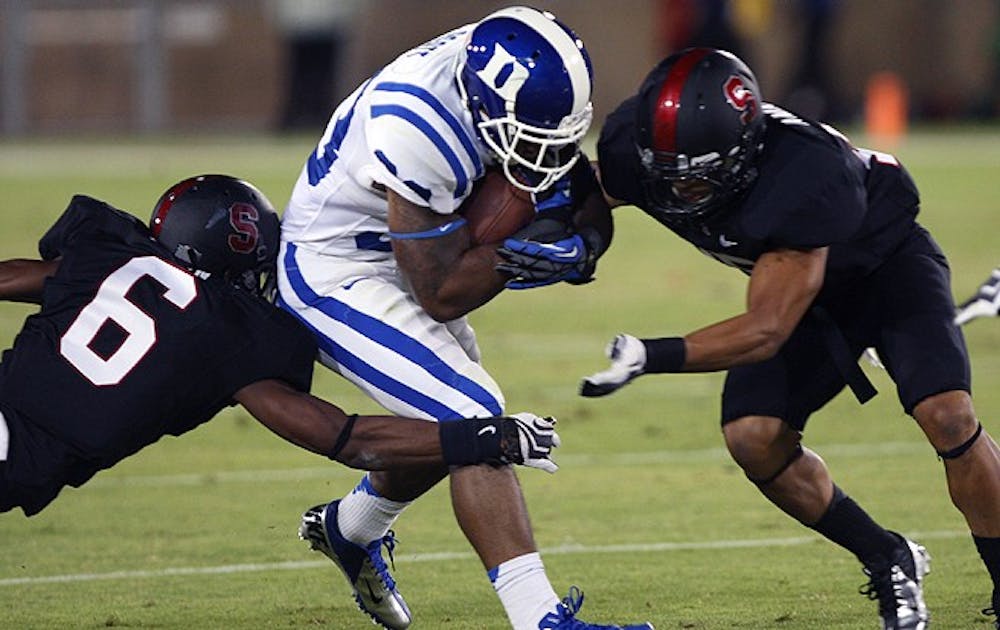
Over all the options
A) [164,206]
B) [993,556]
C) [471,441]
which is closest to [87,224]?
[164,206]

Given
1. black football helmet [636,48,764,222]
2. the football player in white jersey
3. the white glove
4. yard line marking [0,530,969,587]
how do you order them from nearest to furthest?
the white glove, the football player in white jersey, black football helmet [636,48,764,222], yard line marking [0,530,969,587]

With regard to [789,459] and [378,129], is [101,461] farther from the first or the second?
[789,459]

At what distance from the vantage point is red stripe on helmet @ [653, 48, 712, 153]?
15.2 ft

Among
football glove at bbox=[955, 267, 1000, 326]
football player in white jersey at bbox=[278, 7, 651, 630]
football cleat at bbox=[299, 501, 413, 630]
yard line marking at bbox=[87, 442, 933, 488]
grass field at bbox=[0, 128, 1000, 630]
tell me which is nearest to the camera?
football player in white jersey at bbox=[278, 7, 651, 630]

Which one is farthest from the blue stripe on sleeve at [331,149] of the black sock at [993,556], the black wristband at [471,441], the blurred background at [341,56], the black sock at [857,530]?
the blurred background at [341,56]

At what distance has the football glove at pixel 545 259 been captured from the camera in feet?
14.9

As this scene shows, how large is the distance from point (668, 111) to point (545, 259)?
0.48 m

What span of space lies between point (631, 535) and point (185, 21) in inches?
704

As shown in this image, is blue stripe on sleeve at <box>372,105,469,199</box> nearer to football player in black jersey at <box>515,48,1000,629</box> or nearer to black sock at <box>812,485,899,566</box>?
football player in black jersey at <box>515,48,1000,629</box>

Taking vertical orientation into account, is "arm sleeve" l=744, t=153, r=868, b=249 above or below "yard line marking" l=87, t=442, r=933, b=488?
above

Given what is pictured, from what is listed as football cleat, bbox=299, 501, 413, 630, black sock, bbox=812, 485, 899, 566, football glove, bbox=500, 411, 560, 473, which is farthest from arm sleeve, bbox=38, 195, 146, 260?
black sock, bbox=812, 485, 899, 566

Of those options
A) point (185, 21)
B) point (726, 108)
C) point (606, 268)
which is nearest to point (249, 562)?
point (726, 108)

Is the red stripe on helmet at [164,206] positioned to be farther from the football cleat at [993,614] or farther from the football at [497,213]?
the football cleat at [993,614]

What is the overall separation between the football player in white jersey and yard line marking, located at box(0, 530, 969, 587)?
3.81 feet
